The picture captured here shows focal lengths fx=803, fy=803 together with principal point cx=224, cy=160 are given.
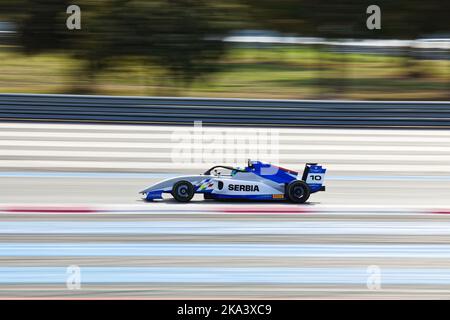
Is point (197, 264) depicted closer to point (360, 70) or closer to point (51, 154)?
point (51, 154)

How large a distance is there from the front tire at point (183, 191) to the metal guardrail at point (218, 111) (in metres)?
4.97

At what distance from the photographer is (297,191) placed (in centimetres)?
802

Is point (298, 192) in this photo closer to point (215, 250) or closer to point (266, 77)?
point (215, 250)

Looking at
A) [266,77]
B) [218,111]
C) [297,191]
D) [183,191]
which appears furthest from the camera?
[266,77]

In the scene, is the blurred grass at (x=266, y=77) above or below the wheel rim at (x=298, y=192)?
above

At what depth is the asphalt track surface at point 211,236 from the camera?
5551mm

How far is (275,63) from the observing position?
19.7 m

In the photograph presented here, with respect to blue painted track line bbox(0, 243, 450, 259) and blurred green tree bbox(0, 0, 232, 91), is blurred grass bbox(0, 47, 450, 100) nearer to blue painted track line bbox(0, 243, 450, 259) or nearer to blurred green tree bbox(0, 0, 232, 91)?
blurred green tree bbox(0, 0, 232, 91)

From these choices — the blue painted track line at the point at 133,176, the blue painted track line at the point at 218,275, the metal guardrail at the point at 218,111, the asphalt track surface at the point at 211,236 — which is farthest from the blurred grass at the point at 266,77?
the blue painted track line at the point at 218,275

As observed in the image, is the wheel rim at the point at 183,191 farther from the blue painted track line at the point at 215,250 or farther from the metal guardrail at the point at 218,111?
the metal guardrail at the point at 218,111

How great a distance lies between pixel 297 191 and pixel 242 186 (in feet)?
1.83

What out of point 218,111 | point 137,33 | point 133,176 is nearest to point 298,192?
point 133,176

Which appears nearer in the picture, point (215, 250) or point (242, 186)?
point (215, 250)
